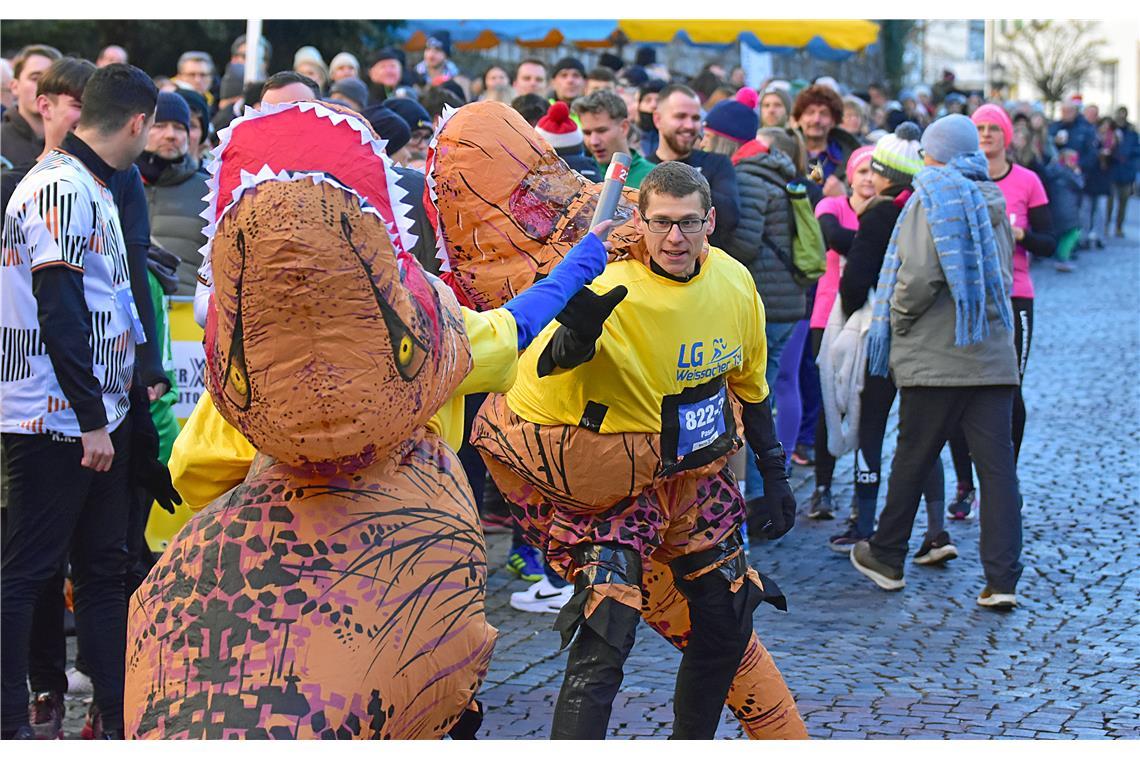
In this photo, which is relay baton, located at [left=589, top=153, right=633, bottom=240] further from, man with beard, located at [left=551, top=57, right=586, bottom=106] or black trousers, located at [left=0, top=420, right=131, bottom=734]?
man with beard, located at [left=551, top=57, right=586, bottom=106]

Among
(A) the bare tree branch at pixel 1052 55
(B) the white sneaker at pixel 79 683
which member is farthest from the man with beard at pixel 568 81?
(A) the bare tree branch at pixel 1052 55

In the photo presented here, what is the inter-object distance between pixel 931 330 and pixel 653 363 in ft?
9.25

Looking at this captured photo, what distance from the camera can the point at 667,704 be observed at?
18.1 feet

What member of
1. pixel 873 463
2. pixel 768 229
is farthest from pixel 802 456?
pixel 768 229

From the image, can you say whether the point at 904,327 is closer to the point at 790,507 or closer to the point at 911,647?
the point at 911,647

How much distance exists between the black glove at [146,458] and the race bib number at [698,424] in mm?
1699

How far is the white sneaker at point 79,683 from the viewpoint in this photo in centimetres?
584

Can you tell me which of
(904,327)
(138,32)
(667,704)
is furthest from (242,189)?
(138,32)

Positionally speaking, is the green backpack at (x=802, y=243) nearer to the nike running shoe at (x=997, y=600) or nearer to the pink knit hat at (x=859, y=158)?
the pink knit hat at (x=859, y=158)

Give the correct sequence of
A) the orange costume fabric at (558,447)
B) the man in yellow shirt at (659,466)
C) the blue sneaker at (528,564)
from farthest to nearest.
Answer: the blue sneaker at (528,564) → the man in yellow shirt at (659,466) → the orange costume fabric at (558,447)

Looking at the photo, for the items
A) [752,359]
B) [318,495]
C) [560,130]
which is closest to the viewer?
[318,495]

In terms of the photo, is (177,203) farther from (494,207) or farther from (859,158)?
(859,158)

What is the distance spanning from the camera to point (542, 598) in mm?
6891

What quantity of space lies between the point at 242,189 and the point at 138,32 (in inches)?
580
